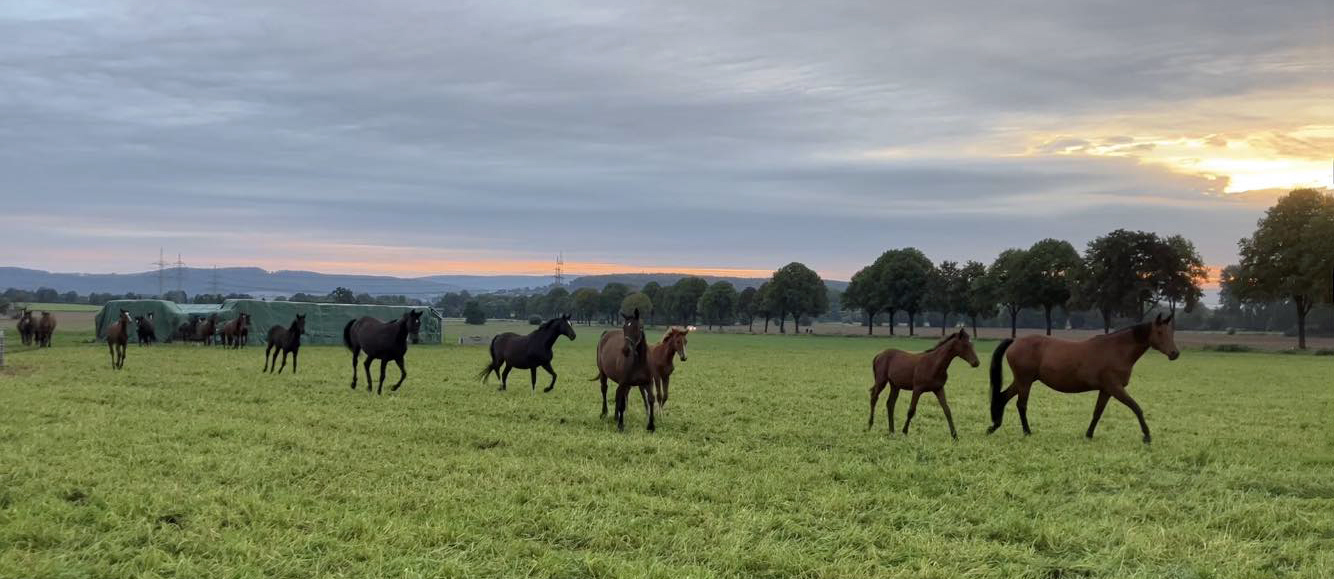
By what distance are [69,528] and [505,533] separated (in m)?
3.55

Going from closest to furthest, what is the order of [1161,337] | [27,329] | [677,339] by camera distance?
[1161,337]
[677,339]
[27,329]

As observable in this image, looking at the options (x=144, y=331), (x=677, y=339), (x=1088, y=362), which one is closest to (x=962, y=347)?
(x=1088, y=362)

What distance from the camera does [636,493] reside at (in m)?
8.31

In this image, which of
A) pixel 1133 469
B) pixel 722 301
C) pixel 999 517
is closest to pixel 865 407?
pixel 1133 469

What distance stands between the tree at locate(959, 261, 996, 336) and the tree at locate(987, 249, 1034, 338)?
2.39ft

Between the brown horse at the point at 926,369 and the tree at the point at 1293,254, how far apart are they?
4945 cm

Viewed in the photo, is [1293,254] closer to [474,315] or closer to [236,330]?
[236,330]

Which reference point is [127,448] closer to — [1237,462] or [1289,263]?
[1237,462]

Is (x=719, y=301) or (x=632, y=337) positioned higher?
(x=719, y=301)

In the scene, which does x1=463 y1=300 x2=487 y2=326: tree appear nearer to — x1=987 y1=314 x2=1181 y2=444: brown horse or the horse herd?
the horse herd

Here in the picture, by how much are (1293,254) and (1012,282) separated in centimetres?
2093

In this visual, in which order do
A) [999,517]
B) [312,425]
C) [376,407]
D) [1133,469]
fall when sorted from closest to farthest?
1. [999,517]
2. [1133,469]
3. [312,425]
4. [376,407]

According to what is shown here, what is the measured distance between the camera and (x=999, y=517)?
7.52 metres

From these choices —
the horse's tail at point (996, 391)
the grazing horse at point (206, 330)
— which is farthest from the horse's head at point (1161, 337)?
the grazing horse at point (206, 330)
